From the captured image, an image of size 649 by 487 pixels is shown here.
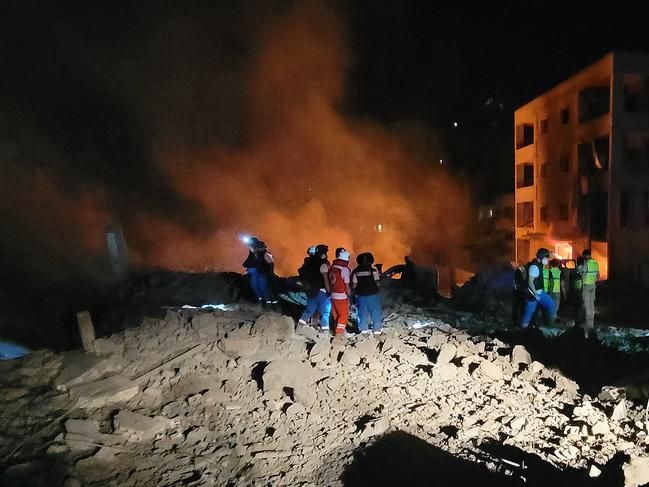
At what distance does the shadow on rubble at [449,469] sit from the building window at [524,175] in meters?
26.0

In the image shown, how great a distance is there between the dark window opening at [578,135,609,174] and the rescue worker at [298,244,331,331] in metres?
17.2

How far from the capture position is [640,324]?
33.9 feet

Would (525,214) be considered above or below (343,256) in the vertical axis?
below

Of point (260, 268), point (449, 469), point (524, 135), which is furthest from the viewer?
point (524, 135)

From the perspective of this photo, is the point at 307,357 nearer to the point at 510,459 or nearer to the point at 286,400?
the point at 286,400

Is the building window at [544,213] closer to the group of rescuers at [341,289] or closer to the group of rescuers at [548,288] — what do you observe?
the group of rescuers at [548,288]

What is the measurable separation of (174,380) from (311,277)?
3109 millimetres

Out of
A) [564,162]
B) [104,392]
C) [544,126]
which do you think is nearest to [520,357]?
[104,392]

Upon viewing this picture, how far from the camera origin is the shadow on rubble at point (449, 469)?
340cm

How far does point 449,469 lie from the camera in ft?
12.1

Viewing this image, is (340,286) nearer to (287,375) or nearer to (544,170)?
(287,375)

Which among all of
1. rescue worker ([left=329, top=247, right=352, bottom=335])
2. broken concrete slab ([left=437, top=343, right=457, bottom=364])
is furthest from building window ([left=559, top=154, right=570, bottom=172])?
broken concrete slab ([left=437, top=343, right=457, bottom=364])

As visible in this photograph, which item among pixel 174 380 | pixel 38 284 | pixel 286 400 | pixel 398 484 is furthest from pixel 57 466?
pixel 38 284

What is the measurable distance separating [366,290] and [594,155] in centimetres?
→ 1776
